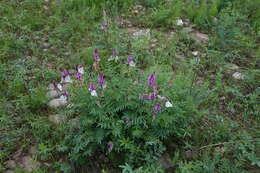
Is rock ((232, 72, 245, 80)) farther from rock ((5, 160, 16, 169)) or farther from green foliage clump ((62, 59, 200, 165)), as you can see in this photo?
rock ((5, 160, 16, 169))

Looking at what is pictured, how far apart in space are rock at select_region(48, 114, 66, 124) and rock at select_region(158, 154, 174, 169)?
1.03m

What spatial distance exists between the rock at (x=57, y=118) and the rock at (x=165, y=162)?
3.38 feet

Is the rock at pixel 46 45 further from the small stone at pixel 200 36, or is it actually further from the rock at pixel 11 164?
the small stone at pixel 200 36

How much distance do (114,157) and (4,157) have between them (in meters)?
1.01

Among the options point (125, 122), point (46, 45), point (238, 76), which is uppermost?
point (46, 45)

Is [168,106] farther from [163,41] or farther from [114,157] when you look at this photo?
[163,41]

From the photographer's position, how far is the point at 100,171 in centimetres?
235

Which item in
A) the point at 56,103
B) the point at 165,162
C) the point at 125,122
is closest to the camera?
the point at 125,122

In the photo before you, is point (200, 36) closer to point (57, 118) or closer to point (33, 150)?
point (57, 118)

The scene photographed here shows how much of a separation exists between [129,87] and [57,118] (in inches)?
36.1

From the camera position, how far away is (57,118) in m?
2.77

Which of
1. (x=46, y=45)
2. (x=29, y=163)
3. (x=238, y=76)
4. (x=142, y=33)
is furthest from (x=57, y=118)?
(x=238, y=76)

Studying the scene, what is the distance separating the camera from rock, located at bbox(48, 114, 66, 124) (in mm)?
2695

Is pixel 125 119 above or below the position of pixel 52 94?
above
